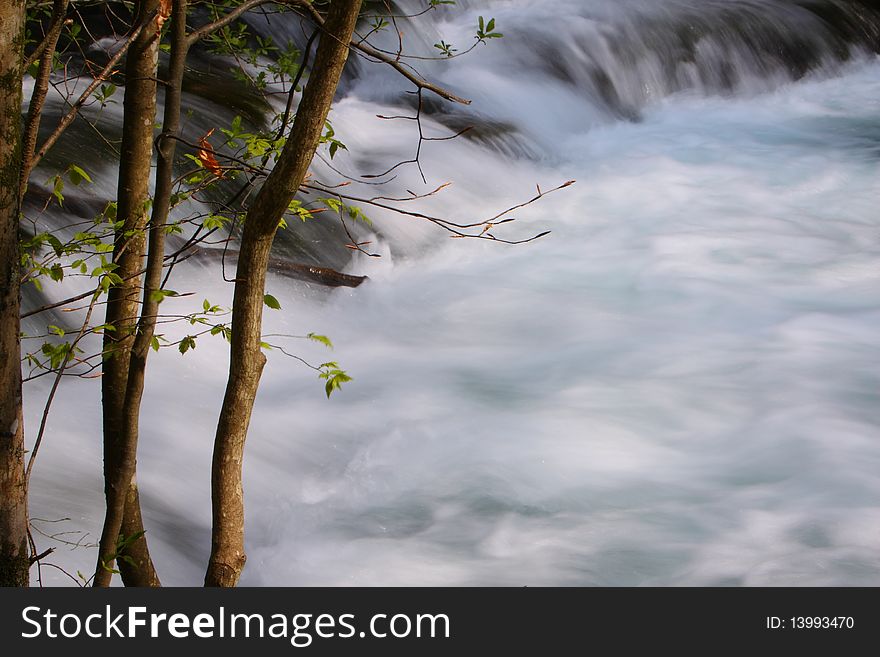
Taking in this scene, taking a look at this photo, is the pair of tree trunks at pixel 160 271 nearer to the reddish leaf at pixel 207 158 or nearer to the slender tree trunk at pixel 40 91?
the reddish leaf at pixel 207 158

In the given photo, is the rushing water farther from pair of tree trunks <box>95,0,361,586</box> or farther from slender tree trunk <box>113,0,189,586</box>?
slender tree trunk <box>113,0,189,586</box>

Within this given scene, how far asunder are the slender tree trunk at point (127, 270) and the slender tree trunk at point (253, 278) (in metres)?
0.21

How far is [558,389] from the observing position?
5492 mm

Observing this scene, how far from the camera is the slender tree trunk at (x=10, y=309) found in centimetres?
185

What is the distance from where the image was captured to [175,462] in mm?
4336

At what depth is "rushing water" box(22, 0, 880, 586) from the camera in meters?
4.08

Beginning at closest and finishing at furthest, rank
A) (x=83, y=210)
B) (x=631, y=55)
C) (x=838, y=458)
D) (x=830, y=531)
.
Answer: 1. (x=830, y=531)
2. (x=838, y=458)
3. (x=83, y=210)
4. (x=631, y=55)

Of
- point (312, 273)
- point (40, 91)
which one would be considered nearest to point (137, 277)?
point (40, 91)

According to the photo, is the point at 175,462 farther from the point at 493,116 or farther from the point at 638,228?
the point at 493,116

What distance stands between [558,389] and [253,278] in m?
3.38

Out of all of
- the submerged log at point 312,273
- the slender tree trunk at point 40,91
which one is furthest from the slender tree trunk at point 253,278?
the submerged log at point 312,273

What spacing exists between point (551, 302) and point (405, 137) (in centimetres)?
258

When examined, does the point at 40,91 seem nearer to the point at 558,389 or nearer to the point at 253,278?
the point at 253,278
